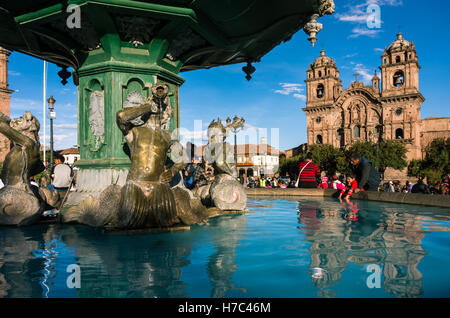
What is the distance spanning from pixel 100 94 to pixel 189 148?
466 centimetres

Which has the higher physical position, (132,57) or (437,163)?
(132,57)

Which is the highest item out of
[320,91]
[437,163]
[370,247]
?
[320,91]

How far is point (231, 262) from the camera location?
290 cm

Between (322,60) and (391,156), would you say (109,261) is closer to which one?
(391,156)

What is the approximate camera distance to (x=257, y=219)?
18.8 ft

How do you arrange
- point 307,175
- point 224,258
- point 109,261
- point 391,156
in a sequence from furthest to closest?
point 391,156
point 307,175
point 224,258
point 109,261

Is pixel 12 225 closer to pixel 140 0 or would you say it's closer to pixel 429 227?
pixel 140 0

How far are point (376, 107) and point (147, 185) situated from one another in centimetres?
7045

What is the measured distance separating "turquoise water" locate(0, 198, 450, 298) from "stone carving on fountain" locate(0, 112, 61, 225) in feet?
0.80

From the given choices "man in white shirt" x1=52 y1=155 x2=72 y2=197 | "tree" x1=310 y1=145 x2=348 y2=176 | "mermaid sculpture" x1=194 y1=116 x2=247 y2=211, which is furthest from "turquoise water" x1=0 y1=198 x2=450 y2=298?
"tree" x1=310 y1=145 x2=348 y2=176

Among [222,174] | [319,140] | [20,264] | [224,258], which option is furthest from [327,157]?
[20,264]

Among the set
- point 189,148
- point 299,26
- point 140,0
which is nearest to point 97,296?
point 140,0

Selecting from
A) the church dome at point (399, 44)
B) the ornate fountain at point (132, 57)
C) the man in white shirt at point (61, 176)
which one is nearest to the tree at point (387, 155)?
the church dome at point (399, 44)

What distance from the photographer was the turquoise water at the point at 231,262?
7.43ft
